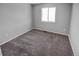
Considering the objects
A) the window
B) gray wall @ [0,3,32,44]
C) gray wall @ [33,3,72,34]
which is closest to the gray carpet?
gray wall @ [0,3,32,44]

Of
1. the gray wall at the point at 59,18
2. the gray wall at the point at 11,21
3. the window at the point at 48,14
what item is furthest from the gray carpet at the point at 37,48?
the window at the point at 48,14

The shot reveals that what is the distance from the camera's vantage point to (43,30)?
201 inches

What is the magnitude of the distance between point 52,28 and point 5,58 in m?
4.28

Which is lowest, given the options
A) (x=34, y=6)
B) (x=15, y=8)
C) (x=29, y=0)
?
(x=29, y=0)

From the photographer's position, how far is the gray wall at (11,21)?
3.01 m

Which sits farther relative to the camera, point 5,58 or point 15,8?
point 15,8

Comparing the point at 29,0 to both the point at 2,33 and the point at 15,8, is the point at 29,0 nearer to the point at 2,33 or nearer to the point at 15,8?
the point at 2,33

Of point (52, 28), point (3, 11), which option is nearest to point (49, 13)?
point (52, 28)

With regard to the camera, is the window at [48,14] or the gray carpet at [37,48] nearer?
the gray carpet at [37,48]

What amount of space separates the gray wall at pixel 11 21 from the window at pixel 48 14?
54.6 inches

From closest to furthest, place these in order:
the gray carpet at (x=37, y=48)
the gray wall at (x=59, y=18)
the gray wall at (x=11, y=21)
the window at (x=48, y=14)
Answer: the gray carpet at (x=37, y=48) < the gray wall at (x=11, y=21) < the gray wall at (x=59, y=18) < the window at (x=48, y=14)

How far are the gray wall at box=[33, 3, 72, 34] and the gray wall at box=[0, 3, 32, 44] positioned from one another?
107cm

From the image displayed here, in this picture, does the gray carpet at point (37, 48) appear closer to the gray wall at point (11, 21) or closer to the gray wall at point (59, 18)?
the gray wall at point (11, 21)

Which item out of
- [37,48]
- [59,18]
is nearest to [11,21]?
[37,48]
